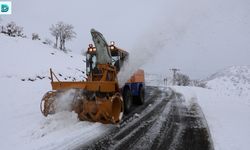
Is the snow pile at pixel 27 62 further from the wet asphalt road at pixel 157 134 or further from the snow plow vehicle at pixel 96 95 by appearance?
the wet asphalt road at pixel 157 134

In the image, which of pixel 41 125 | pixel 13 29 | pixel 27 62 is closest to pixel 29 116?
pixel 41 125

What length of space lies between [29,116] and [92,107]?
8.77ft

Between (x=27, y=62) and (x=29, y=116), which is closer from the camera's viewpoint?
(x=29, y=116)

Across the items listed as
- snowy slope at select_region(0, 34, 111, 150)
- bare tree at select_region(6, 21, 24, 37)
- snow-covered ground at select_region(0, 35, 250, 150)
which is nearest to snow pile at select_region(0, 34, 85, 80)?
snowy slope at select_region(0, 34, 111, 150)

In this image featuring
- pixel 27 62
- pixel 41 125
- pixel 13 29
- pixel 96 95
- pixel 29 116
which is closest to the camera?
pixel 41 125

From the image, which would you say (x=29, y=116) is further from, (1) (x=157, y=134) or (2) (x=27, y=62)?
(2) (x=27, y=62)

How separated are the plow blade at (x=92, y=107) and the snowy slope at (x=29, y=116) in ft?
A: 0.84

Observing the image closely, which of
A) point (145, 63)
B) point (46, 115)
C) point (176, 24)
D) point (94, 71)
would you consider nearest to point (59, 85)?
point (46, 115)

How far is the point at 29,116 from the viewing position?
8719mm

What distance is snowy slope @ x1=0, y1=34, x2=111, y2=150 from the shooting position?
19.8ft

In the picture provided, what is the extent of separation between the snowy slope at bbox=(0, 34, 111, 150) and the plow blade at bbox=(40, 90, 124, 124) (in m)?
0.26

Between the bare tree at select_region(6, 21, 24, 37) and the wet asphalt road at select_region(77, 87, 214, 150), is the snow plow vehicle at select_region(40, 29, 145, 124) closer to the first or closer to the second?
the wet asphalt road at select_region(77, 87, 214, 150)

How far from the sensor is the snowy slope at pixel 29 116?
19.8 ft

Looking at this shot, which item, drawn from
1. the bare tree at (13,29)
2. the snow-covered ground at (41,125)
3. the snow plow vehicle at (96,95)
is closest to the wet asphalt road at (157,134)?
the snow-covered ground at (41,125)
